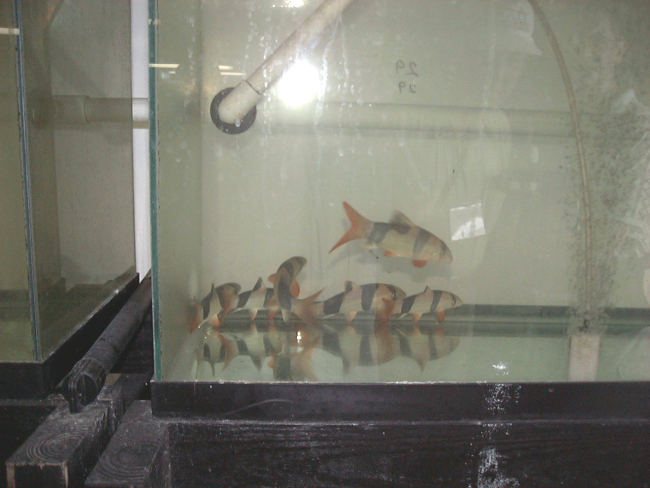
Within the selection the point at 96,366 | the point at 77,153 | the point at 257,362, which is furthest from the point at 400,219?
the point at 77,153

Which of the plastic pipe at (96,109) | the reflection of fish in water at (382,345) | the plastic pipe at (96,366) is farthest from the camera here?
the plastic pipe at (96,109)

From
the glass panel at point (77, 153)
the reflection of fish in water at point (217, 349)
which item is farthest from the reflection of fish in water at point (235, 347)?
the glass panel at point (77, 153)

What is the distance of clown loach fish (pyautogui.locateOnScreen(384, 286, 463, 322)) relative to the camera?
3.00 feet

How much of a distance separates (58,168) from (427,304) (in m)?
0.84

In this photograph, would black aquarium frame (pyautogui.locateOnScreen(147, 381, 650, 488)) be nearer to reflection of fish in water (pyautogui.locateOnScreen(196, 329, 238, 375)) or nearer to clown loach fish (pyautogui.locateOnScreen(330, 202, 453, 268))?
reflection of fish in water (pyautogui.locateOnScreen(196, 329, 238, 375))

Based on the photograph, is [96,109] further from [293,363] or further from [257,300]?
[293,363]

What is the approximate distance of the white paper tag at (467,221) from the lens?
864mm

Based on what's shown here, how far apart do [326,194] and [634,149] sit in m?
0.57

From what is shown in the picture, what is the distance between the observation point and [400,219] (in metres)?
0.88

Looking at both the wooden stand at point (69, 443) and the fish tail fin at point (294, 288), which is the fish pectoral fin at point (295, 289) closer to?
the fish tail fin at point (294, 288)

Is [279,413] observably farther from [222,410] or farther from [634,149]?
[634,149]

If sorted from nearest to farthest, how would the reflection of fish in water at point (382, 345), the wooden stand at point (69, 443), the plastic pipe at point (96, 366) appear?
the wooden stand at point (69, 443)
the plastic pipe at point (96, 366)
the reflection of fish in water at point (382, 345)

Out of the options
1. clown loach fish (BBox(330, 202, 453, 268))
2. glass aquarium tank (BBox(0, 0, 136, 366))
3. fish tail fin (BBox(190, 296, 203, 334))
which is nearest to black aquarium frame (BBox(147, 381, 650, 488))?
fish tail fin (BBox(190, 296, 203, 334))

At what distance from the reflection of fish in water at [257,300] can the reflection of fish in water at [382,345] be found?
116mm
